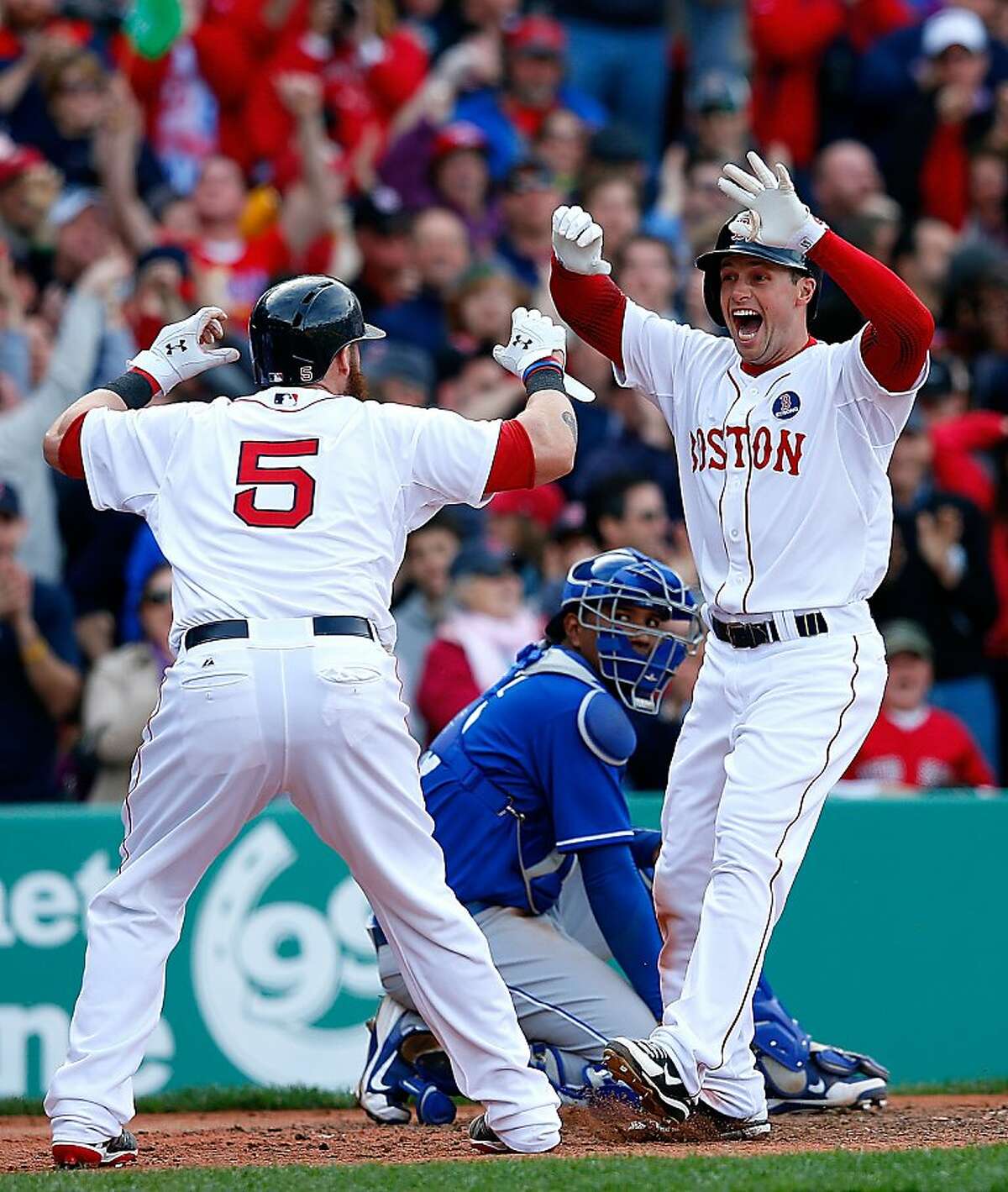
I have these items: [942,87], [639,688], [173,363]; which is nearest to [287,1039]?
[639,688]

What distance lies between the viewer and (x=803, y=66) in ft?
44.2

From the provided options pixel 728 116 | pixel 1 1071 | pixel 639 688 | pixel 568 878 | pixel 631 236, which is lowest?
pixel 1 1071

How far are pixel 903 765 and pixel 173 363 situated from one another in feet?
13.6

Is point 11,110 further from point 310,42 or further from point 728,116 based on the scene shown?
point 728,116

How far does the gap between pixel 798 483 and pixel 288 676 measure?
1.53 metres

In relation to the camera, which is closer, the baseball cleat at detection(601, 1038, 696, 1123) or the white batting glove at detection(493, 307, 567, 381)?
the baseball cleat at detection(601, 1038, 696, 1123)

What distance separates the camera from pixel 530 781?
6.07m

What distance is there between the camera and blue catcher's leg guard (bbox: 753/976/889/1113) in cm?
638

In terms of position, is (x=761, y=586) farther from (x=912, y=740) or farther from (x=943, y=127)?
(x=943, y=127)

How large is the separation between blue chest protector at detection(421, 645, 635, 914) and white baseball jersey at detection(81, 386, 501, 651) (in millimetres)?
838

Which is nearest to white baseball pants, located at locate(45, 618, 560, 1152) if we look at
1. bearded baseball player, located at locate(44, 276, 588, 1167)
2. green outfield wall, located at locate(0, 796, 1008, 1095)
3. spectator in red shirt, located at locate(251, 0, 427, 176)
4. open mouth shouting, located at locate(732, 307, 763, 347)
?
bearded baseball player, located at locate(44, 276, 588, 1167)

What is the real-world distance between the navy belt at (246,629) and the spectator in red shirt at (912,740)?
161 inches

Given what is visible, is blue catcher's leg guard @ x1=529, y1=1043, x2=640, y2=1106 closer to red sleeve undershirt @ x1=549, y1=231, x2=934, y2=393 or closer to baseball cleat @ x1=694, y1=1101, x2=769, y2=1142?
baseball cleat @ x1=694, y1=1101, x2=769, y2=1142

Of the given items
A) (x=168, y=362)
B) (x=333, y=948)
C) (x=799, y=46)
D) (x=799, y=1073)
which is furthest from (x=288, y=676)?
(x=799, y=46)
